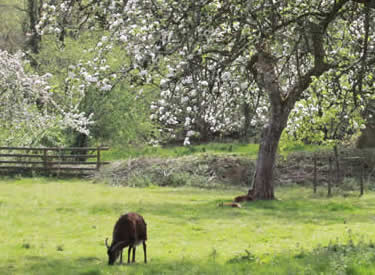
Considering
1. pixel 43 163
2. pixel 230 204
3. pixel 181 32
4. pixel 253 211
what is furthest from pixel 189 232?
pixel 43 163

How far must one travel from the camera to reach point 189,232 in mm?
17078

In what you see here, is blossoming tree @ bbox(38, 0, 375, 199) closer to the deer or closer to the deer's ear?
the deer

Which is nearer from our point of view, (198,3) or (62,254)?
(198,3)

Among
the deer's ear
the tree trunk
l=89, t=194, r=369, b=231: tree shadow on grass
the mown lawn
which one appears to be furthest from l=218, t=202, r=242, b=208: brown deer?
the deer's ear

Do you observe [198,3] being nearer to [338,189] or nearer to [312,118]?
[312,118]

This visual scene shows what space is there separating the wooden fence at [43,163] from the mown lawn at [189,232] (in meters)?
6.41

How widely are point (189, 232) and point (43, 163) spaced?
22646mm

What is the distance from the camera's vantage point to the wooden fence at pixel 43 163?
37250 mm

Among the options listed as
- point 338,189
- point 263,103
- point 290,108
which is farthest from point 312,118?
point 338,189

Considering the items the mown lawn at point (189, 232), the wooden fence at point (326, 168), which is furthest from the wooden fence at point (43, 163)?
the wooden fence at point (326, 168)

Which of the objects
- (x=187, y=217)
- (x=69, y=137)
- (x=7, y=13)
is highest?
(x=7, y=13)

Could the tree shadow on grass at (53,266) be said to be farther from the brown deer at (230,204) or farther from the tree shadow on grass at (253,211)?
the brown deer at (230,204)

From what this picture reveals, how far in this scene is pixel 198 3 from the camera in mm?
9945

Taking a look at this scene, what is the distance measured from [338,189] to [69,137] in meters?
19.8
